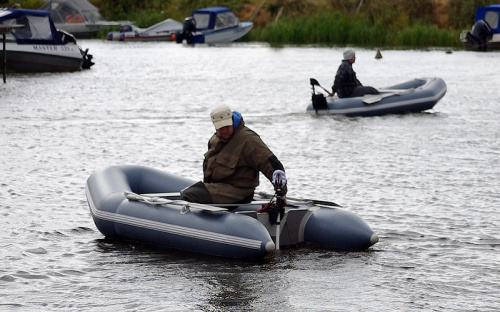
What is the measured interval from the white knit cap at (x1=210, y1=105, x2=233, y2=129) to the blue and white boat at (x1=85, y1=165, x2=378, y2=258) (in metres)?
0.77

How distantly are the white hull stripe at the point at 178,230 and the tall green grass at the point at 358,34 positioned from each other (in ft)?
141

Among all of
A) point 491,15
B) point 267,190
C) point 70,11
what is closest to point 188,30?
point 70,11

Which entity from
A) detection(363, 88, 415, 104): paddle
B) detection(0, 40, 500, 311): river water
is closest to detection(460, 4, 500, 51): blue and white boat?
detection(0, 40, 500, 311): river water

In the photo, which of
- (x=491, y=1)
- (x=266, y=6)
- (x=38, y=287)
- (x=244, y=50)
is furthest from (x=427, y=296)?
(x=266, y=6)

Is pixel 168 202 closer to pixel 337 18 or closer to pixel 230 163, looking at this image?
pixel 230 163

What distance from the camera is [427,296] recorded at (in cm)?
834

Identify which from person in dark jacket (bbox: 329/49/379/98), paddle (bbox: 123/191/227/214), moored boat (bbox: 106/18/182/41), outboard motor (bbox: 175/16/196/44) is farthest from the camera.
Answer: moored boat (bbox: 106/18/182/41)

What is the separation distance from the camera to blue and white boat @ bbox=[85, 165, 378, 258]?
9.15 meters

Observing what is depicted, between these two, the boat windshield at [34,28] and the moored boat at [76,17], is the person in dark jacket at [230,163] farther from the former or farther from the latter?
the moored boat at [76,17]

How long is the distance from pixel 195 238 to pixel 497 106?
17.4 m

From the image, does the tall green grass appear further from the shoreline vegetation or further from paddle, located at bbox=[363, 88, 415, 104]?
paddle, located at bbox=[363, 88, 415, 104]

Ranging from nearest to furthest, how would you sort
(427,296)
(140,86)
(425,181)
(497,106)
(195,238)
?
(427,296)
(195,238)
(425,181)
(497,106)
(140,86)

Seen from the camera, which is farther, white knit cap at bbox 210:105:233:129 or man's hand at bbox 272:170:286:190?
white knit cap at bbox 210:105:233:129

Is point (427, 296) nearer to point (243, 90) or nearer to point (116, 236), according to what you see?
point (116, 236)
